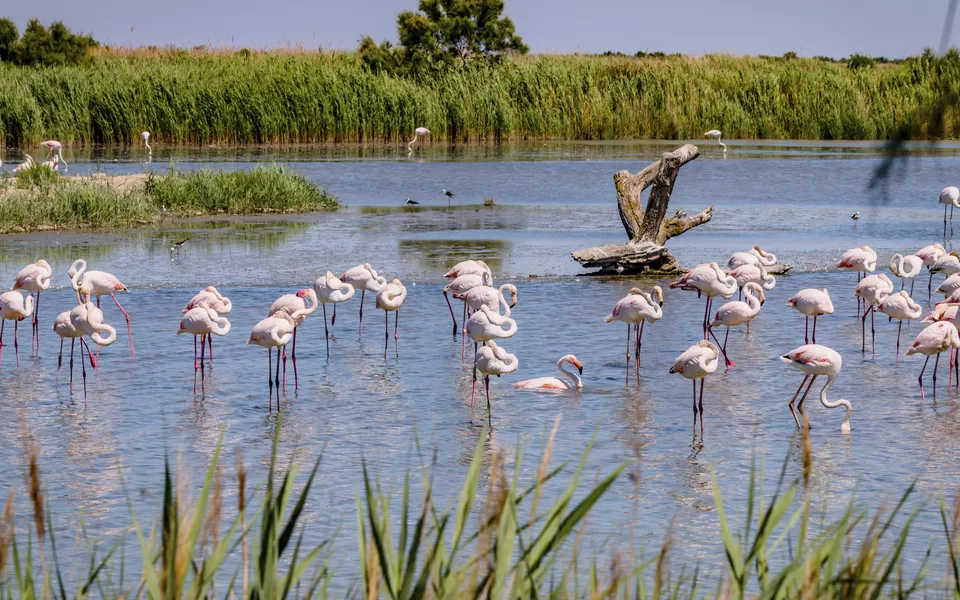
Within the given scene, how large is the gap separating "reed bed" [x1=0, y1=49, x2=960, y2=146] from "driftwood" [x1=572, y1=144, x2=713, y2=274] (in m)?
17.4

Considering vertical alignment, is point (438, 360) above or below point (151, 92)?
below

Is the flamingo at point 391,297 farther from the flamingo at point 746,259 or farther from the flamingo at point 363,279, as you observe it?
the flamingo at point 746,259

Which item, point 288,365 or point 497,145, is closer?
point 288,365

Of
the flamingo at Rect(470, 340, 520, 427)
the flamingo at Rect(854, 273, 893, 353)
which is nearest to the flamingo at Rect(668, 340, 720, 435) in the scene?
the flamingo at Rect(470, 340, 520, 427)

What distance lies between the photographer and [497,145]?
120 feet

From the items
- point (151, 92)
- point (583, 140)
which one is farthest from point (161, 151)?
point (583, 140)

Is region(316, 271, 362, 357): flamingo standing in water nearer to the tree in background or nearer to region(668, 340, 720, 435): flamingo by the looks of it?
region(668, 340, 720, 435): flamingo

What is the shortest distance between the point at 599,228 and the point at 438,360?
963cm

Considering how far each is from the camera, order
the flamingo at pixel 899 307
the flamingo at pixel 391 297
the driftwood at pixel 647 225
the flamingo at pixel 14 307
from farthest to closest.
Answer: the driftwood at pixel 647 225, the flamingo at pixel 391 297, the flamingo at pixel 899 307, the flamingo at pixel 14 307

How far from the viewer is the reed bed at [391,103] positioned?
34.6 metres

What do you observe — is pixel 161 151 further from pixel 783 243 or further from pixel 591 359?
pixel 591 359

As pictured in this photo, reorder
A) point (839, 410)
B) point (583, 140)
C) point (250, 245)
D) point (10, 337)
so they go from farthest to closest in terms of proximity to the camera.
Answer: point (583, 140) → point (250, 245) → point (10, 337) → point (839, 410)

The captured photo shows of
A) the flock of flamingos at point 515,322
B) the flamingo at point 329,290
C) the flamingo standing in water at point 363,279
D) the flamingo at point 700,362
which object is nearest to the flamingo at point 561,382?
the flock of flamingos at point 515,322

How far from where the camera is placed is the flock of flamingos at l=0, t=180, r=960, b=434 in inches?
331
